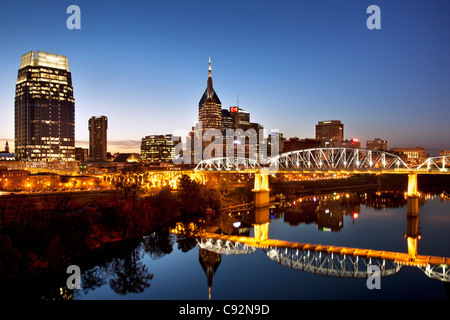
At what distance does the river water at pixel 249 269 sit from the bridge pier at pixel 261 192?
10.7 metres

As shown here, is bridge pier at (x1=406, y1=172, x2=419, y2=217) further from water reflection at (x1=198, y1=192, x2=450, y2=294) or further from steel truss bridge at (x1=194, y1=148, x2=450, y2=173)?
steel truss bridge at (x1=194, y1=148, x2=450, y2=173)

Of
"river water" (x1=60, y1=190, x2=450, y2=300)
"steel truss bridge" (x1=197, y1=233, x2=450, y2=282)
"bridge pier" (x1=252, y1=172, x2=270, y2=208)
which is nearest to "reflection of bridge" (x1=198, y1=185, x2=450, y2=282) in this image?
"steel truss bridge" (x1=197, y1=233, x2=450, y2=282)

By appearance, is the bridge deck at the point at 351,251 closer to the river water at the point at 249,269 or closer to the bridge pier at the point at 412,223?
the bridge pier at the point at 412,223

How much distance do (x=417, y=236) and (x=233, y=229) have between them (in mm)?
18694

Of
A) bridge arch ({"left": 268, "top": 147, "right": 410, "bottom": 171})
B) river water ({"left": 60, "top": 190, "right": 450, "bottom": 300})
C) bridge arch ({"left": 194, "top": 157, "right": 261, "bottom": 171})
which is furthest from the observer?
bridge arch ({"left": 194, "top": 157, "right": 261, "bottom": 171})

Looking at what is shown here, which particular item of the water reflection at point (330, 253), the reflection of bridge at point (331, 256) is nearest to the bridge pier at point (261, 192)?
the water reflection at point (330, 253)

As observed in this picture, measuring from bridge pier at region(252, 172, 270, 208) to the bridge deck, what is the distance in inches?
797

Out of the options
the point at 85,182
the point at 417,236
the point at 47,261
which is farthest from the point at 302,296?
the point at 85,182

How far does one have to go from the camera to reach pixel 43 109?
117438mm

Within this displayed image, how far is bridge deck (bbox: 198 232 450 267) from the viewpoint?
25953mm

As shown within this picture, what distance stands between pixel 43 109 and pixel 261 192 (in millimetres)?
92184

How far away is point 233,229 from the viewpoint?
3953 centimetres

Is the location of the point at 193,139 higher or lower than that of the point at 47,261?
higher
